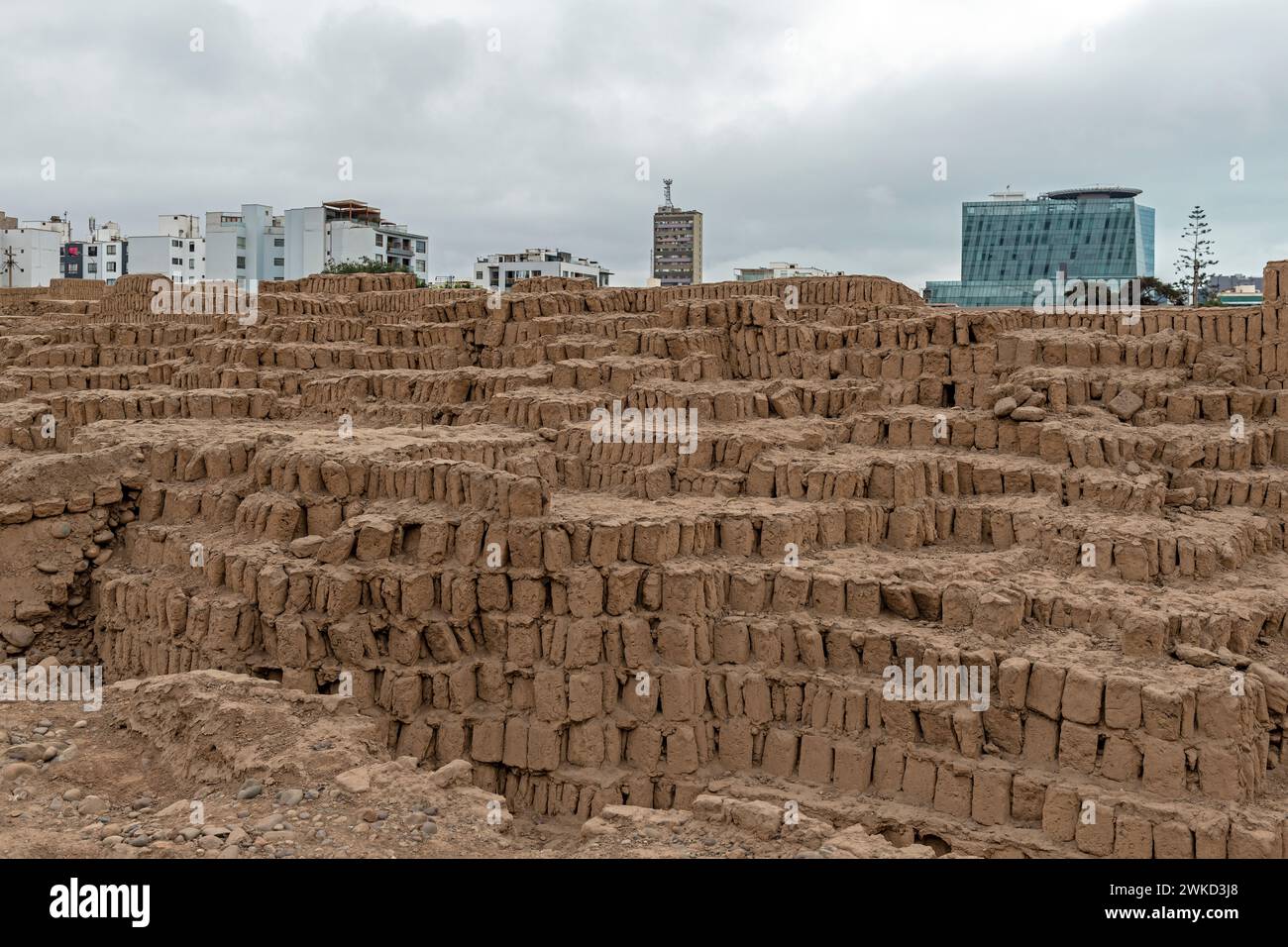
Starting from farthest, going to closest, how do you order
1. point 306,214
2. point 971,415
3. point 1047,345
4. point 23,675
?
point 306,214 < point 1047,345 < point 971,415 < point 23,675

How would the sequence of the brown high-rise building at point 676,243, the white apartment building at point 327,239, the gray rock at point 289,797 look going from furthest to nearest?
1. the brown high-rise building at point 676,243
2. the white apartment building at point 327,239
3. the gray rock at point 289,797

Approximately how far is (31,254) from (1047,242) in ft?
196

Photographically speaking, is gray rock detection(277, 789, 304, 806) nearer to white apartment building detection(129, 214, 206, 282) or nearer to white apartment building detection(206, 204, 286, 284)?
white apartment building detection(206, 204, 286, 284)

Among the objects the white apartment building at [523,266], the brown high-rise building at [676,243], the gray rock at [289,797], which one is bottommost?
the gray rock at [289,797]

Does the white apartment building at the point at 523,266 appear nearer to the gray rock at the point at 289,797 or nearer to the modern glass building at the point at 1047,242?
the modern glass building at the point at 1047,242

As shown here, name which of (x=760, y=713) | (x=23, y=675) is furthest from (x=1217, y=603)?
(x=23, y=675)

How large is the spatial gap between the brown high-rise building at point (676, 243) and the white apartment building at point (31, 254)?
4182 cm

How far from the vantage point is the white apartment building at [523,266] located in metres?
55.2

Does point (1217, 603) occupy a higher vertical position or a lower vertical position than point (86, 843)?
higher

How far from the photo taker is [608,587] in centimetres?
1071

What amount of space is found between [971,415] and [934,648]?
5.22 meters

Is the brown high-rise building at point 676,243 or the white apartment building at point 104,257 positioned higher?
the brown high-rise building at point 676,243

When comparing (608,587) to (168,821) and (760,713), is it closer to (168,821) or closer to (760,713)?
(760,713)

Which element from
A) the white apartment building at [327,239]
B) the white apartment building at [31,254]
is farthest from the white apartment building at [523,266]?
the white apartment building at [31,254]
